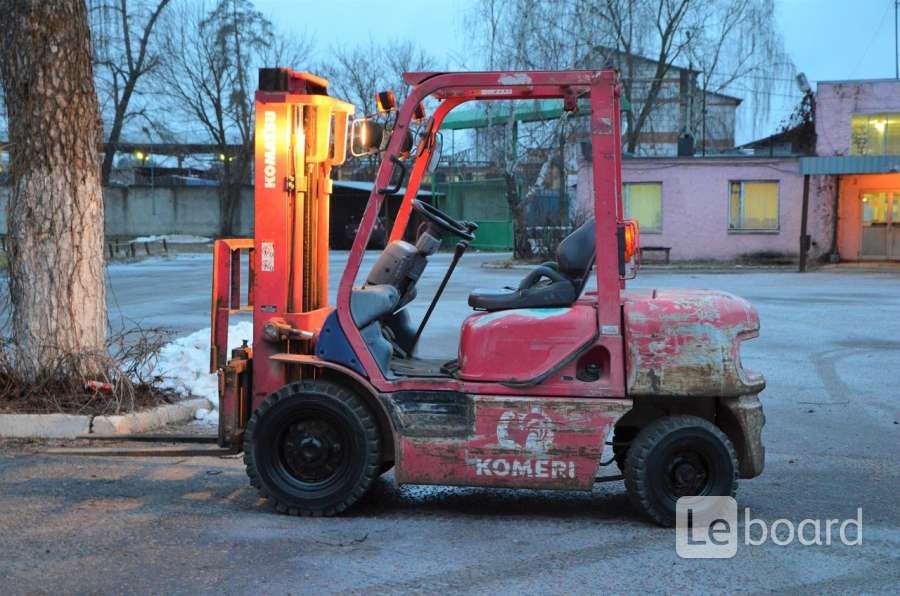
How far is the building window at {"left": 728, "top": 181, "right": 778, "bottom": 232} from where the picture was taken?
112ft

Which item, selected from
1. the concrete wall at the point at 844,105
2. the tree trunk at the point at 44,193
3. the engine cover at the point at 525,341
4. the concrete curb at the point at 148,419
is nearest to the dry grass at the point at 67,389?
the tree trunk at the point at 44,193

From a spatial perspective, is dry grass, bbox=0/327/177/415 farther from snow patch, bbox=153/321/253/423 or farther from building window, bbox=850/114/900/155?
building window, bbox=850/114/900/155

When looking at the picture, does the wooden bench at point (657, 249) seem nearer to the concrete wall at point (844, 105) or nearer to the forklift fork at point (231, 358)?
the concrete wall at point (844, 105)

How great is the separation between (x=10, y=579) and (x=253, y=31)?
163 ft

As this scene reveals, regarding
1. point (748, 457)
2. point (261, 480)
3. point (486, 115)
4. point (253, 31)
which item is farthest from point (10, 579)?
point (253, 31)

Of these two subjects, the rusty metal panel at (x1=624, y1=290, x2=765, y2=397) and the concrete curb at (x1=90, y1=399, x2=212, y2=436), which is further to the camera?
the concrete curb at (x1=90, y1=399, x2=212, y2=436)

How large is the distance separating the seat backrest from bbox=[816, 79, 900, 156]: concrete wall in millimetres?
30856

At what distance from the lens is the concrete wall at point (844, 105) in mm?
32969

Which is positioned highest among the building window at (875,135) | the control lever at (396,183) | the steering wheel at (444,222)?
the building window at (875,135)

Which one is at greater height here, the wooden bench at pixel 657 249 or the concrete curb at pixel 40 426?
the wooden bench at pixel 657 249

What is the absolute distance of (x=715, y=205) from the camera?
34406 mm

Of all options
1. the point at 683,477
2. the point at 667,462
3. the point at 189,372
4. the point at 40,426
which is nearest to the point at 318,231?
the point at 667,462

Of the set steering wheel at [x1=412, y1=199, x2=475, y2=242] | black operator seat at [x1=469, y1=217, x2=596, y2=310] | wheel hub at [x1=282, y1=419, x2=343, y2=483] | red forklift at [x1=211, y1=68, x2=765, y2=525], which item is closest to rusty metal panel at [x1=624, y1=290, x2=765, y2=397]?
red forklift at [x1=211, y1=68, x2=765, y2=525]

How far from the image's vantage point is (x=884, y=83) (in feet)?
108
